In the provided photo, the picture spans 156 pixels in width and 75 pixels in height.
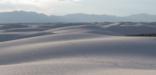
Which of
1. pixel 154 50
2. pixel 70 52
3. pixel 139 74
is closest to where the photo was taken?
pixel 139 74

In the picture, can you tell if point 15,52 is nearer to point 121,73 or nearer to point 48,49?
point 48,49

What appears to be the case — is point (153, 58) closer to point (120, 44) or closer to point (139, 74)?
point (120, 44)

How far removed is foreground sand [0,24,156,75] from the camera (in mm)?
4789

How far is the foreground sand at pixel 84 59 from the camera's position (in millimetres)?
4789

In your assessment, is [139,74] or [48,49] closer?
[139,74]

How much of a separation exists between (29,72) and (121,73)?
1.22m

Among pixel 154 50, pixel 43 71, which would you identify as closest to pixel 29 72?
pixel 43 71

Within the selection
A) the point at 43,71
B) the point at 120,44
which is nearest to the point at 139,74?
the point at 43,71

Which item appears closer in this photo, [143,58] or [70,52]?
[143,58]

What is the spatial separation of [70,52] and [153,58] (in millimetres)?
1735

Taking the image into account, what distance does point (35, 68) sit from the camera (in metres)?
4.96

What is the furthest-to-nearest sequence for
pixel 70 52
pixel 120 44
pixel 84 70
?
1. pixel 120 44
2. pixel 70 52
3. pixel 84 70

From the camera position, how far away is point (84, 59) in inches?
252

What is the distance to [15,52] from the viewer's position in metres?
7.62
